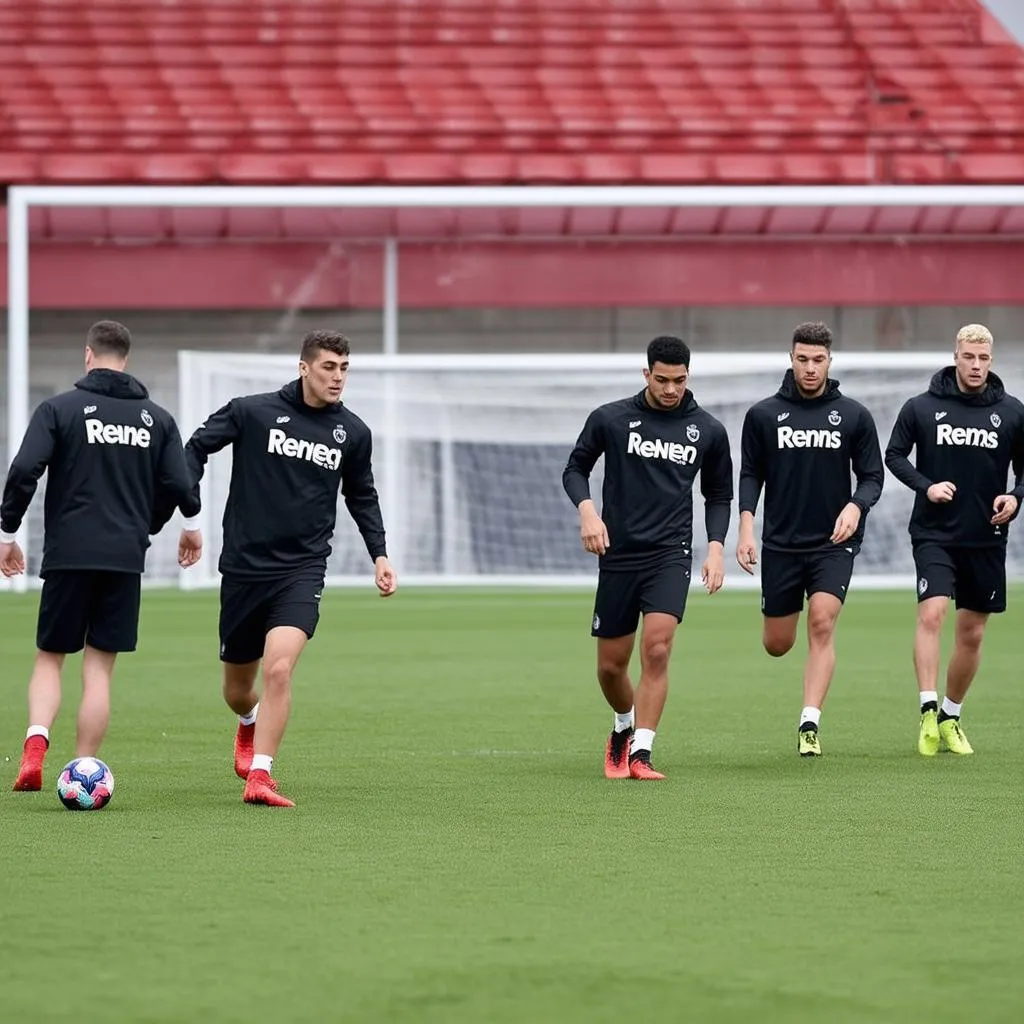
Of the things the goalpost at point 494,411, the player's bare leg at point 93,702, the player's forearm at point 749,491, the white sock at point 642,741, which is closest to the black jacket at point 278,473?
the player's bare leg at point 93,702

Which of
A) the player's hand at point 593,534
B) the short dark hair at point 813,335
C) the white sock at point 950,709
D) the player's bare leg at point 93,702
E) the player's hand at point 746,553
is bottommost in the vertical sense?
the white sock at point 950,709

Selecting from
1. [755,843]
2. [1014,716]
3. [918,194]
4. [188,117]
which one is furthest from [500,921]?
[188,117]

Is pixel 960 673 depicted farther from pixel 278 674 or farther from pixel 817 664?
pixel 278 674

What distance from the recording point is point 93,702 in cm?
833

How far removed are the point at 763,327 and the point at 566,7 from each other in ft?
15.8

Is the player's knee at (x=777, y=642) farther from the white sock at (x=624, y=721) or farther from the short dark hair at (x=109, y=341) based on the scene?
the short dark hair at (x=109, y=341)

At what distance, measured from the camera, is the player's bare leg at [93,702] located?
8.28 m

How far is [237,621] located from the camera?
28.5ft

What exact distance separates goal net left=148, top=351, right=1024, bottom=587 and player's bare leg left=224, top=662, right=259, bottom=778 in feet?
47.5

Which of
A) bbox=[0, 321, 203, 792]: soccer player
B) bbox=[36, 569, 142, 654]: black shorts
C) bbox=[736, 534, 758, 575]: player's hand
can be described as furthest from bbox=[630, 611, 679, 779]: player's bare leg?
bbox=[36, 569, 142, 654]: black shorts

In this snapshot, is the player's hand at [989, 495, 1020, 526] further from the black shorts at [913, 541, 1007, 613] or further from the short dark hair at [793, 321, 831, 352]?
the short dark hair at [793, 321, 831, 352]

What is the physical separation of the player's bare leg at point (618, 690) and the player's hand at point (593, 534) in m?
0.54

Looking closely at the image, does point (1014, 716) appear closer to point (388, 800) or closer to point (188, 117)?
point (388, 800)

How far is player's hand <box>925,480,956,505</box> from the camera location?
9.99 metres
